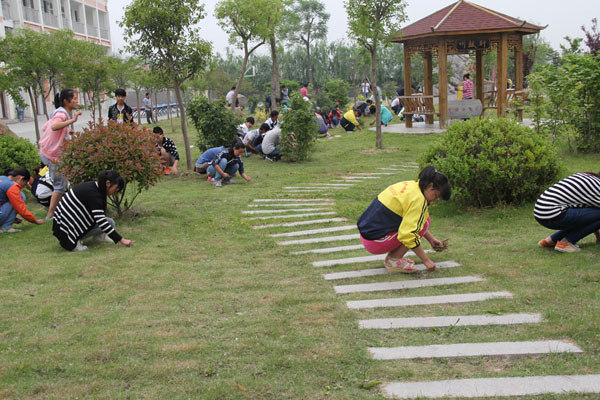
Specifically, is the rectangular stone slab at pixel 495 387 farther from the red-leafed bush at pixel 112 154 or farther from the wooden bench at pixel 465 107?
the wooden bench at pixel 465 107

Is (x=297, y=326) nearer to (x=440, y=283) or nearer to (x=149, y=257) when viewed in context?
(x=440, y=283)

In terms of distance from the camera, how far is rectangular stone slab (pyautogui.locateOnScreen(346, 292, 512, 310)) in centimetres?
422

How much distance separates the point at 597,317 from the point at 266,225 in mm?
4201

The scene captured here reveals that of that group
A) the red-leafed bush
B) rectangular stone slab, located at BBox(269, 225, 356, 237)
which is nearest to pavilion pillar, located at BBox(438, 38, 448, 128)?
rectangular stone slab, located at BBox(269, 225, 356, 237)

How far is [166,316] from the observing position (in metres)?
4.14

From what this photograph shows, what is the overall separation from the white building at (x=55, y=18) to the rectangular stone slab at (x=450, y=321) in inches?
1010

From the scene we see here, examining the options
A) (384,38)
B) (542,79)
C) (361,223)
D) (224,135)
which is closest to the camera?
(361,223)

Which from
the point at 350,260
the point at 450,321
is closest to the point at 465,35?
the point at 350,260

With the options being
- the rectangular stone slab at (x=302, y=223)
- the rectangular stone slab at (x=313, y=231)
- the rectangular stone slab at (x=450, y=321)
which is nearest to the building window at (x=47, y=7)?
the rectangular stone slab at (x=302, y=223)

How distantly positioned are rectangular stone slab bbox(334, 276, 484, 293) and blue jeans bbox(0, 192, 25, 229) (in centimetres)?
458

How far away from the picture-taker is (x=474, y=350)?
11.2ft

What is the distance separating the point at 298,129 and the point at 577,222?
26.0 feet

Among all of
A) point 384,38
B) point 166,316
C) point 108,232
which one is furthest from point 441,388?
point 384,38

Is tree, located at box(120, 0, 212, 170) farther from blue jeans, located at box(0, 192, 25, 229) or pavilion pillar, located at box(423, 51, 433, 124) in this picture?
pavilion pillar, located at box(423, 51, 433, 124)
